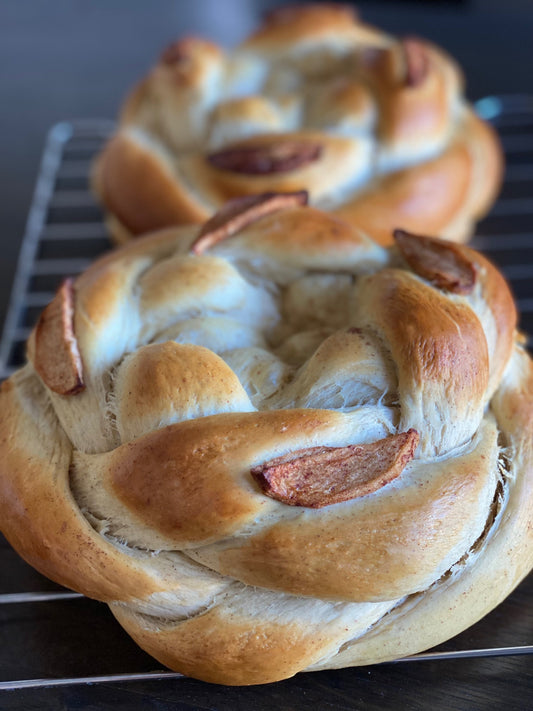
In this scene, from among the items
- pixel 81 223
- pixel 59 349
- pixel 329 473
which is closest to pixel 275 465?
pixel 329 473

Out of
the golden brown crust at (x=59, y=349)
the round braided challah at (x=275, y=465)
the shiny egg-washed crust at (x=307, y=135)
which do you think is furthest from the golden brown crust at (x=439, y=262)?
the golden brown crust at (x=59, y=349)

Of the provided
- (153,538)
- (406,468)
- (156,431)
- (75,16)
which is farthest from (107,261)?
(75,16)

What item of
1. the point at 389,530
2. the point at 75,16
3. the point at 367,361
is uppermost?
the point at 75,16

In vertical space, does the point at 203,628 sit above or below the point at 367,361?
below

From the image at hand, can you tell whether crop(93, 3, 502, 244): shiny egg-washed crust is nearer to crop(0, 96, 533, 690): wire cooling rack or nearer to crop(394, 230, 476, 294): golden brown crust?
crop(0, 96, 533, 690): wire cooling rack

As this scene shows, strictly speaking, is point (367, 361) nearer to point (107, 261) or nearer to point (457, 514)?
point (457, 514)

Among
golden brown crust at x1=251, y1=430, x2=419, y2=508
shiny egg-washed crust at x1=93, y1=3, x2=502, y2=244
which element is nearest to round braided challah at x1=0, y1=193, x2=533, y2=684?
golden brown crust at x1=251, y1=430, x2=419, y2=508

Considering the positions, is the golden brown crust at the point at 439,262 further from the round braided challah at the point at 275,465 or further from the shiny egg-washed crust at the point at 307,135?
the shiny egg-washed crust at the point at 307,135
